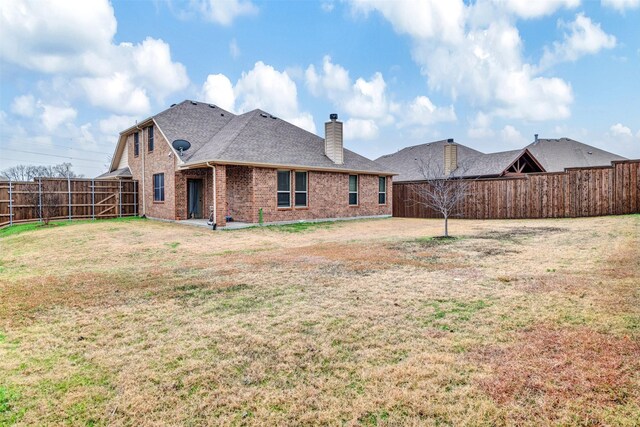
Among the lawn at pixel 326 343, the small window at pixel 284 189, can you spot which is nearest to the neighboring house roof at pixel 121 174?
the small window at pixel 284 189

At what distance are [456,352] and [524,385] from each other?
0.66 metres

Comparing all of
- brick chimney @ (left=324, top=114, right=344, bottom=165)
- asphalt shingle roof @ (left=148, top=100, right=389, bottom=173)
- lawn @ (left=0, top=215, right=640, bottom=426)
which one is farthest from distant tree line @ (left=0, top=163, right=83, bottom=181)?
lawn @ (left=0, top=215, right=640, bottom=426)

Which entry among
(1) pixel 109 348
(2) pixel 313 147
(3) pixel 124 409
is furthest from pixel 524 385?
(2) pixel 313 147

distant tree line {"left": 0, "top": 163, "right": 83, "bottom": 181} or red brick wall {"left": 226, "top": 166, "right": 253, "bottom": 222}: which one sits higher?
distant tree line {"left": 0, "top": 163, "right": 83, "bottom": 181}

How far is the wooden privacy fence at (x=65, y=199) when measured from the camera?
57.8 ft

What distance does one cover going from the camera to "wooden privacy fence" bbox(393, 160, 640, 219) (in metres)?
16.6

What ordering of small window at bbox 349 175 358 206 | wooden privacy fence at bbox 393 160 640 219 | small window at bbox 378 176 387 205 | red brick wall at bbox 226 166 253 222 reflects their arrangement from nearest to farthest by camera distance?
red brick wall at bbox 226 166 253 222 < wooden privacy fence at bbox 393 160 640 219 < small window at bbox 349 175 358 206 < small window at bbox 378 176 387 205

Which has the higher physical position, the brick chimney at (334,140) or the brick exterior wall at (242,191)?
the brick chimney at (334,140)

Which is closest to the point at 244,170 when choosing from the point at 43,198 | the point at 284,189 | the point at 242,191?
the point at 242,191

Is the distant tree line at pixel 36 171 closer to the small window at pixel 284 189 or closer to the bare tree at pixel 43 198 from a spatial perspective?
the bare tree at pixel 43 198

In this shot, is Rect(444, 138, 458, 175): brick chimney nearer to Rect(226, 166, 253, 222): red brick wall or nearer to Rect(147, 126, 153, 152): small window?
Rect(226, 166, 253, 222): red brick wall

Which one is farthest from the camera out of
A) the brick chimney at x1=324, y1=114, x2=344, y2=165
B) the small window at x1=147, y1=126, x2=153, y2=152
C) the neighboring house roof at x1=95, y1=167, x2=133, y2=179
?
the neighboring house roof at x1=95, y1=167, x2=133, y2=179

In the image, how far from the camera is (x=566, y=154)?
33.4 metres

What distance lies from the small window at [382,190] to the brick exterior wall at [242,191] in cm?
41
